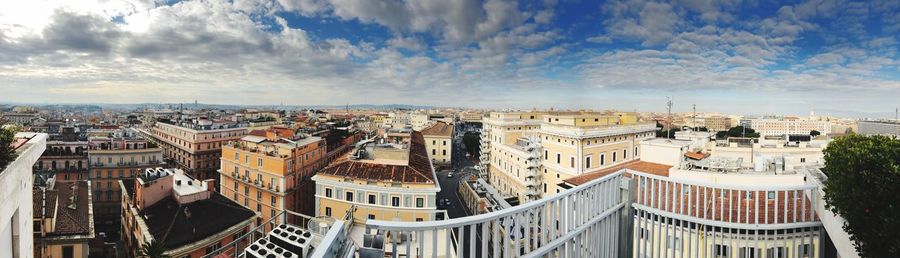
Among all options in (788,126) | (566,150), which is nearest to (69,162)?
(566,150)

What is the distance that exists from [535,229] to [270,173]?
74.6 ft

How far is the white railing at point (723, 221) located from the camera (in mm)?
4301

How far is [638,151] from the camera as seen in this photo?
2897 cm

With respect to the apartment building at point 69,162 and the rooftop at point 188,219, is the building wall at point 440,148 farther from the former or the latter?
the rooftop at point 188,219

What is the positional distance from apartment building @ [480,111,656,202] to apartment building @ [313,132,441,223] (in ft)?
28.3

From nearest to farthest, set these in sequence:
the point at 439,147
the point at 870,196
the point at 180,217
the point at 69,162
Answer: the point at 870,196
the point at 180,217
the point at 69,162
the point at 439,147

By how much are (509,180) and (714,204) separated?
27822 millimetres

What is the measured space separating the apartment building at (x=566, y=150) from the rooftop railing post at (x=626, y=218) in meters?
19.3

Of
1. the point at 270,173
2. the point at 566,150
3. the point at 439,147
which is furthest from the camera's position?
the point at 439,147

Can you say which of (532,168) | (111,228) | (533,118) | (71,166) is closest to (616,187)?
(532,168)

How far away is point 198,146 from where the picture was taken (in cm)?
3747

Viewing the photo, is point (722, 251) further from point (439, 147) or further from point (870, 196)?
point (439, 147)

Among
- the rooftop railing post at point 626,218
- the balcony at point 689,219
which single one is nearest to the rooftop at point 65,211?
the balcony at point 689,219

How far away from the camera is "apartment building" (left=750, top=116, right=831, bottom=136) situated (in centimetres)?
8988
